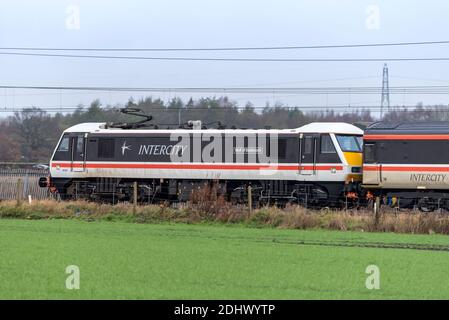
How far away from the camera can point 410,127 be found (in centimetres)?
3406

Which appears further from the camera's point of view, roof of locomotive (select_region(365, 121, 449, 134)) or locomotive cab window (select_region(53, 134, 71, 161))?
locomotive cab window (select_region(53, 134, 71, 161))

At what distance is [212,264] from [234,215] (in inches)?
476

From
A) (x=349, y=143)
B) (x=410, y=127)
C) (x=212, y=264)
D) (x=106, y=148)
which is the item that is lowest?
(x=212, y=264)

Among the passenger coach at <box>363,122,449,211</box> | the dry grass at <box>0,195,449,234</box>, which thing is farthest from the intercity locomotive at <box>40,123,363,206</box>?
the dry grass at <box>0,195,449,234</box>

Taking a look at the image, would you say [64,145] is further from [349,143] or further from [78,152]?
[349,143]

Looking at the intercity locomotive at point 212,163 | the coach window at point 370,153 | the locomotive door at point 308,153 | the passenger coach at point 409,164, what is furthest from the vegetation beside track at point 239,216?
the locomotive door at point 308,153

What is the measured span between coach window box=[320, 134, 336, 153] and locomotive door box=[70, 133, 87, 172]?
11.7 meters

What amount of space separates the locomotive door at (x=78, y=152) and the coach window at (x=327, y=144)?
1174cm

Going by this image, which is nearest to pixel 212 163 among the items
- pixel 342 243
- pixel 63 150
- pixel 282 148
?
pixel 282 148

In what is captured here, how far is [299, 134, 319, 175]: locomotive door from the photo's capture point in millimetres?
35250

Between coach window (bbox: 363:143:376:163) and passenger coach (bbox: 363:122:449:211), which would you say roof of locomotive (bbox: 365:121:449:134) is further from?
coach window (bbox: 363:143:376:163)

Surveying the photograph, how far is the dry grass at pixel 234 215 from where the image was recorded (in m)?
25.7

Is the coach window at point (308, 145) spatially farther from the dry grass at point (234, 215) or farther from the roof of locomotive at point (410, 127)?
the dry grass at point (234, 215)
